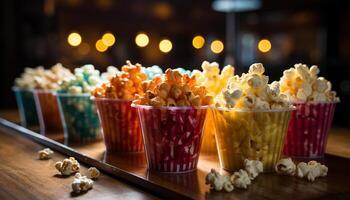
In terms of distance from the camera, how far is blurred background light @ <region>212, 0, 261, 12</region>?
14.1ft

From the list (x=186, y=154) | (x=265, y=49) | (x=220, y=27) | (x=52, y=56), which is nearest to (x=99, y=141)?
(x=186, y=154)

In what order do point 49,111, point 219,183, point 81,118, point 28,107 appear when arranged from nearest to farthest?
1. point 219,183
2. point 81,118
3. point 49,111
4. point 28,107

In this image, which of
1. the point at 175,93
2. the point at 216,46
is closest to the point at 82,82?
the point at 175,93

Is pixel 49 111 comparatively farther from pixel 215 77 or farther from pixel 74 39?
pixel 74 39

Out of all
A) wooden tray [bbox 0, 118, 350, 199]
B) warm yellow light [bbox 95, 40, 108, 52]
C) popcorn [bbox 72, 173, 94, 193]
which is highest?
warm yellow light [bbox 95, 40, 108, 52]

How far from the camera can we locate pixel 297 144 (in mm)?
1354

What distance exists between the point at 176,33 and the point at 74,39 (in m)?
1.00

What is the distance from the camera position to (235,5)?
4438 millimetres

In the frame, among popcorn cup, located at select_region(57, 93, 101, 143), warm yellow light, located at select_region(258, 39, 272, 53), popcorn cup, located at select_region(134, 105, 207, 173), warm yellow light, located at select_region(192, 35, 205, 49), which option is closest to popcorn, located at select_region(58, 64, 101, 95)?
popcorn cup, located at select_region(57, 93, 101, 143)

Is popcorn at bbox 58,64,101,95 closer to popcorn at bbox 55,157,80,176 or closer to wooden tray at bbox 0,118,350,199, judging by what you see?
wooden tray at bbox 0,118,350,199

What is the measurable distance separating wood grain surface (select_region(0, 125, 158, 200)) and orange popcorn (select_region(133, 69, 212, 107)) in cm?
22

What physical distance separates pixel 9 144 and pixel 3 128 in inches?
17.3

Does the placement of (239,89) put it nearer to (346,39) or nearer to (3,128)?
(3,128)

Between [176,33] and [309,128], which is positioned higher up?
[176,33]
